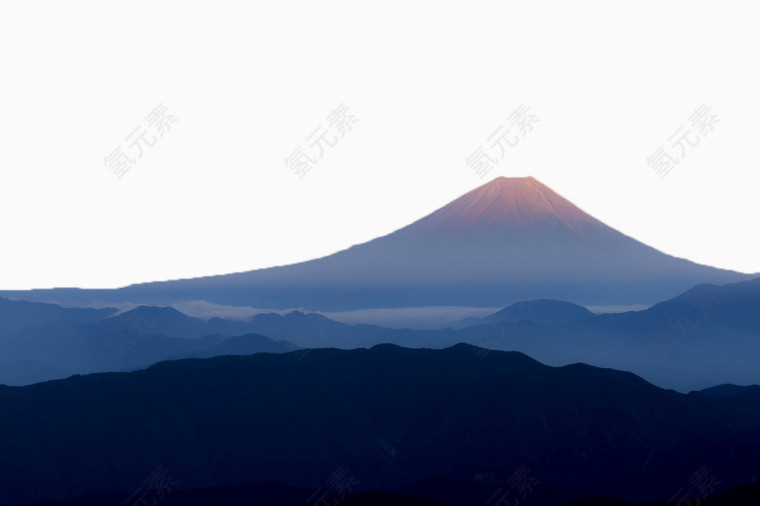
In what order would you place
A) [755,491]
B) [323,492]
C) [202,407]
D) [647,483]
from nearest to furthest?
1. [755,491]
2. [323,492]
3. [647,483]
4. [202,407]

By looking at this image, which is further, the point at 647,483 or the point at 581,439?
the point at 581,439

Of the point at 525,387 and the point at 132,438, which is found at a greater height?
the point at 132,438

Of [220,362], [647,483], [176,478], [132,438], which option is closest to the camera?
[647,483]

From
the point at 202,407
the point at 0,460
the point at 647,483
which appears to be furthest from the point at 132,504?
the point at 647,483

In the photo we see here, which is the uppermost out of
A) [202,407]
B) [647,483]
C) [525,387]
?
[202,407]

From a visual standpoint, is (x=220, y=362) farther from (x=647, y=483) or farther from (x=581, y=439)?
(x=647, y=483)

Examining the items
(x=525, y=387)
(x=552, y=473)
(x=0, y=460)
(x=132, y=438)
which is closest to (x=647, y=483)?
(x=552, y=473)
